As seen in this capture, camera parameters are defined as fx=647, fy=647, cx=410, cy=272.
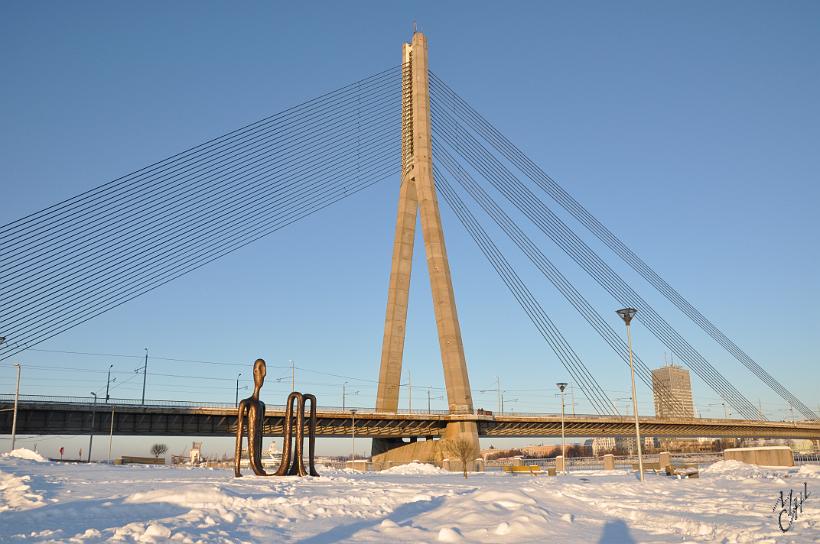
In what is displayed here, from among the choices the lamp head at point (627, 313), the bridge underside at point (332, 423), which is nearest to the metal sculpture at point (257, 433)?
the lamp head at point (627, 313)

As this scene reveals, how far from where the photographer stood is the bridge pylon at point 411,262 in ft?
191

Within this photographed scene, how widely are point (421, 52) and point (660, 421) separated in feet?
186

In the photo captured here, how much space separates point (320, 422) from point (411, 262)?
Result: 20.2 meters

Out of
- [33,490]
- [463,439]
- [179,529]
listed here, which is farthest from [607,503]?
[463,439]

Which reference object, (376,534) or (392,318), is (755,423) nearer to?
(392,318)

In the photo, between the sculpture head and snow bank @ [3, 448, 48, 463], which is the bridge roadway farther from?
the sculpture head

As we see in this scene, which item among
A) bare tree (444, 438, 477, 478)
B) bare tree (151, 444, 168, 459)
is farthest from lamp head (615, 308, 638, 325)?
bare tree (151, 444, 168, 459)

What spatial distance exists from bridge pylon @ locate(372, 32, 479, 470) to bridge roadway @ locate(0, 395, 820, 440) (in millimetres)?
2293

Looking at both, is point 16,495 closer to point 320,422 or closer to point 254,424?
point 254,424

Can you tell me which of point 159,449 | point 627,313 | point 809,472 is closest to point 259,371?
point 627,313

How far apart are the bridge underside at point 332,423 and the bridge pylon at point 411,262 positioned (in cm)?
230

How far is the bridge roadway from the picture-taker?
185 ft

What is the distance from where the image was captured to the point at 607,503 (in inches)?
852

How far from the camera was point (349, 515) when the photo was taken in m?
17.1
